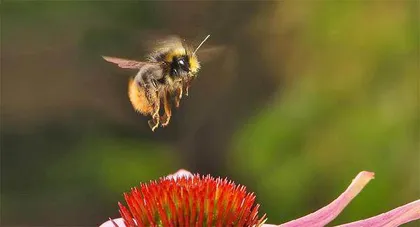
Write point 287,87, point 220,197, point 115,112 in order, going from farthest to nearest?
1. point 115,112
2. point 287,87
3. point 220,197

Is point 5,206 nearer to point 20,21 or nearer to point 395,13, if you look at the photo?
point 20,21

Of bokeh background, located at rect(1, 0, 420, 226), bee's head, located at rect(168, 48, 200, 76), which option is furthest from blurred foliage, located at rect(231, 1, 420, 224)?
bee's head, located at rect(168, 48, 200, 76)

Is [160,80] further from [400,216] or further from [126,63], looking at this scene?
[400,216]

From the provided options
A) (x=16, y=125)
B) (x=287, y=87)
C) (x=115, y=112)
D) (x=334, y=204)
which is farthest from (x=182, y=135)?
(x=334, y=204)

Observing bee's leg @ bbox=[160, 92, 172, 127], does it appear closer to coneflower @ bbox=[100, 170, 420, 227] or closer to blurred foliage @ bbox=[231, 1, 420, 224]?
coneflower @ bbox=[100, 170, 420, 227]

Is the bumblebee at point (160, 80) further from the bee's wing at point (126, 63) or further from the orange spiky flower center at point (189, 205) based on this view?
the orange spiky flower center at point (189, 205)

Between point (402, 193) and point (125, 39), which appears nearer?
point (402, 193)
